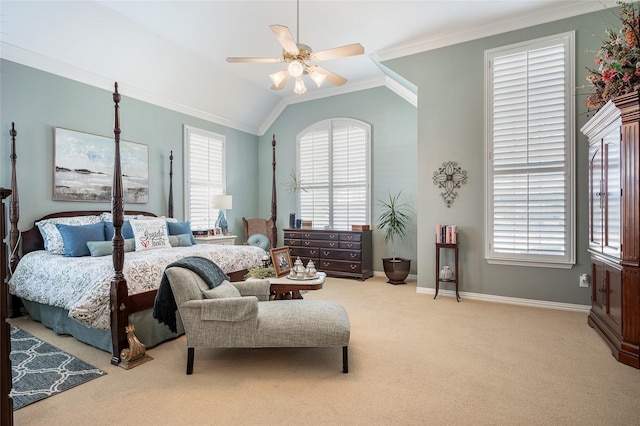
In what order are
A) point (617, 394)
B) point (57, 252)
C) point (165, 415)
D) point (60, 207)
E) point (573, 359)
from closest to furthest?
point (165, 415), point (617, 394), point (573, 359), point (57, 252), point (60, 207)

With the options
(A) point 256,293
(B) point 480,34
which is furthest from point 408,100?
(A) point 256,293

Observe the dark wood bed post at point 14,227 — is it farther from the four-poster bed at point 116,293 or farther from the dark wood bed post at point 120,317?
the dark wood bed post at point 120,317

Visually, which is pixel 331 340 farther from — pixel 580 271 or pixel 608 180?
pixel 580 271

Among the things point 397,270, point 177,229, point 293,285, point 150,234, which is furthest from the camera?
point 397,270

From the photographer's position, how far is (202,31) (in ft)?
15.3

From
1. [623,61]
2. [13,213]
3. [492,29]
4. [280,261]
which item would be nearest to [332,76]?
[280,261]

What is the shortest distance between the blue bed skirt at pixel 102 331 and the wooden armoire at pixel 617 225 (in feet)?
12.7

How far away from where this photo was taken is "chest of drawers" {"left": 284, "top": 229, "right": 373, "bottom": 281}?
6.02 meters

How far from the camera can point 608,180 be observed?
126 inches

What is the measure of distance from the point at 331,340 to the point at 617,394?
1908 millimetres

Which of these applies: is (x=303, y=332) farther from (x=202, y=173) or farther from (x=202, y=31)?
(x=202, y=173)

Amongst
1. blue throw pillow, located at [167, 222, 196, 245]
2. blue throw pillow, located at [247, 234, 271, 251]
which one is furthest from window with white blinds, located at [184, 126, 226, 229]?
blue throw pillow, located at [167, 222, 196, 245]

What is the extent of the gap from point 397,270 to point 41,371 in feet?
15.1

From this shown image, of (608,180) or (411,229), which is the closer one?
(608,180)
